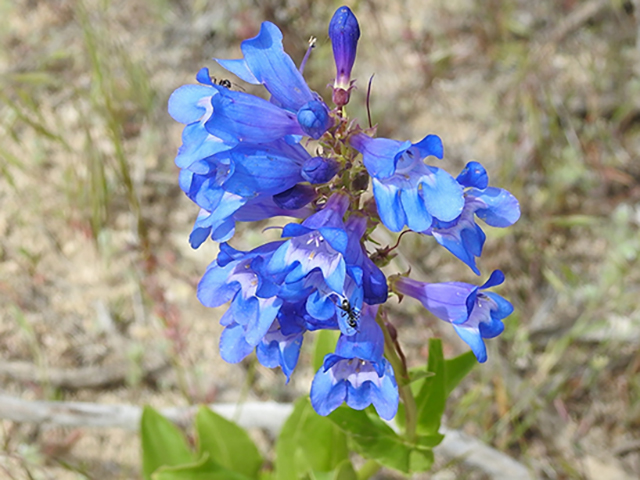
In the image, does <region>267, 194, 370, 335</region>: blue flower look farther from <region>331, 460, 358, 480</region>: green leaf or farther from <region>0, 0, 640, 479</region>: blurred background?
<region>0, 0, 640, 479</region>: blurred background

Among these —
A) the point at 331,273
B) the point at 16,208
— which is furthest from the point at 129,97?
the point at 331,273

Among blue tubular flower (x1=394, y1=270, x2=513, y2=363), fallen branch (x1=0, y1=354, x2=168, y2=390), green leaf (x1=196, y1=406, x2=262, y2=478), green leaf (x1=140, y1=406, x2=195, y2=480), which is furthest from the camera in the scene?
fallen branch (x1=0, y1=354, x2=168, y2=390)

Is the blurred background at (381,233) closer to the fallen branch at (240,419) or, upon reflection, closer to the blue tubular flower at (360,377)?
the fallen branch at (240,419)

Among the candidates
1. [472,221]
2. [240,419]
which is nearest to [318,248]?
[472,221]

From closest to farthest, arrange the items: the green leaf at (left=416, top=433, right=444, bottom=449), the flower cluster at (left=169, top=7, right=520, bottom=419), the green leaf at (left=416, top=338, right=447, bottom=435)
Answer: the flower cluster at (left=169, top=7, right=520, bottom=419) < the green leaf at (left=416, top=338, right=447, bottom=435) < the green leaf at (left=416, top=433, right=444, bottom=449)

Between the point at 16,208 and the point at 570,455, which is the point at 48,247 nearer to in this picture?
the point at 16,208

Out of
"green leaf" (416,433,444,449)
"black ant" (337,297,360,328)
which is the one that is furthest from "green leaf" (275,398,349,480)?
"black ant" (337,297,360,328)

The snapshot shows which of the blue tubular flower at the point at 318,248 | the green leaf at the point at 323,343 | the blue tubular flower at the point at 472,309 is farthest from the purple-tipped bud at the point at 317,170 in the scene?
the green leaf at the point at 323,343
